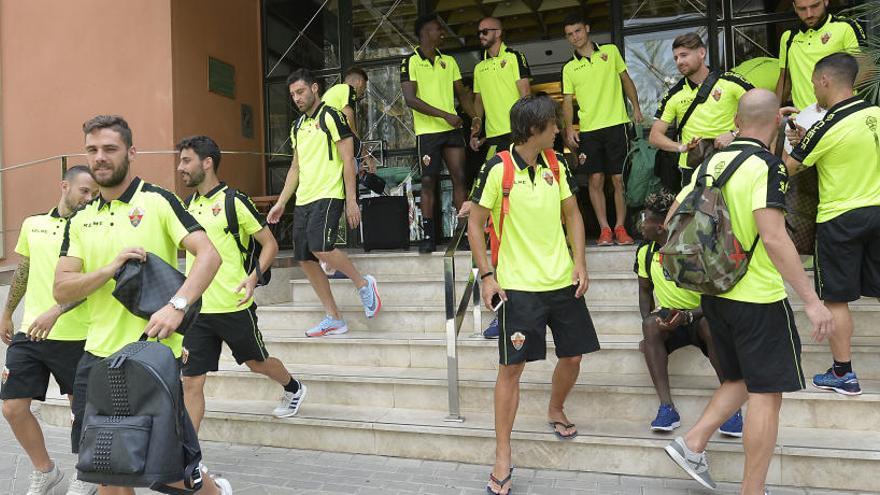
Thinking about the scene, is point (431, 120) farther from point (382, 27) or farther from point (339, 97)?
point (382, 27)

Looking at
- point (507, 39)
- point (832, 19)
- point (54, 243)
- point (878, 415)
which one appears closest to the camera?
point (878, 415)

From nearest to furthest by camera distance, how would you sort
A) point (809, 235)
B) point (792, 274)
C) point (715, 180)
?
1. point (792, 274)
2. point (715, 180)
3. point (809, 235)

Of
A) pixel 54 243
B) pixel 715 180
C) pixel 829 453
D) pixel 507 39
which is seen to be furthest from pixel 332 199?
pixel 507 39

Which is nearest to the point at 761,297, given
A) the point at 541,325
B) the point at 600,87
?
the point at 541,325

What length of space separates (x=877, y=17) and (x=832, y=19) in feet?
1.59

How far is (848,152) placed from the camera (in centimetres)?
366

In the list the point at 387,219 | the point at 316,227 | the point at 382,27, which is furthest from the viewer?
the point at 382,27

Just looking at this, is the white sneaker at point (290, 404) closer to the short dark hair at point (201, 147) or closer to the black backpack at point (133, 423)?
the short dark hair at point (201, 147)

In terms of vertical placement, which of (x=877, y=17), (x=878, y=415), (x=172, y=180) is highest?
(x=877, y=17)

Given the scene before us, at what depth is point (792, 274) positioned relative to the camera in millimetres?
2654

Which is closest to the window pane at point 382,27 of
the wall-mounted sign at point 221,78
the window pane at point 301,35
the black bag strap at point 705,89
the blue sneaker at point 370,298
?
the window pane at point 301,35

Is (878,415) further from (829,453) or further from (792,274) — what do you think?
(792,274)

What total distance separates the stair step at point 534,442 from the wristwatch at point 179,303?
1953 mm

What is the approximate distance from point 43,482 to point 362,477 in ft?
6.40
